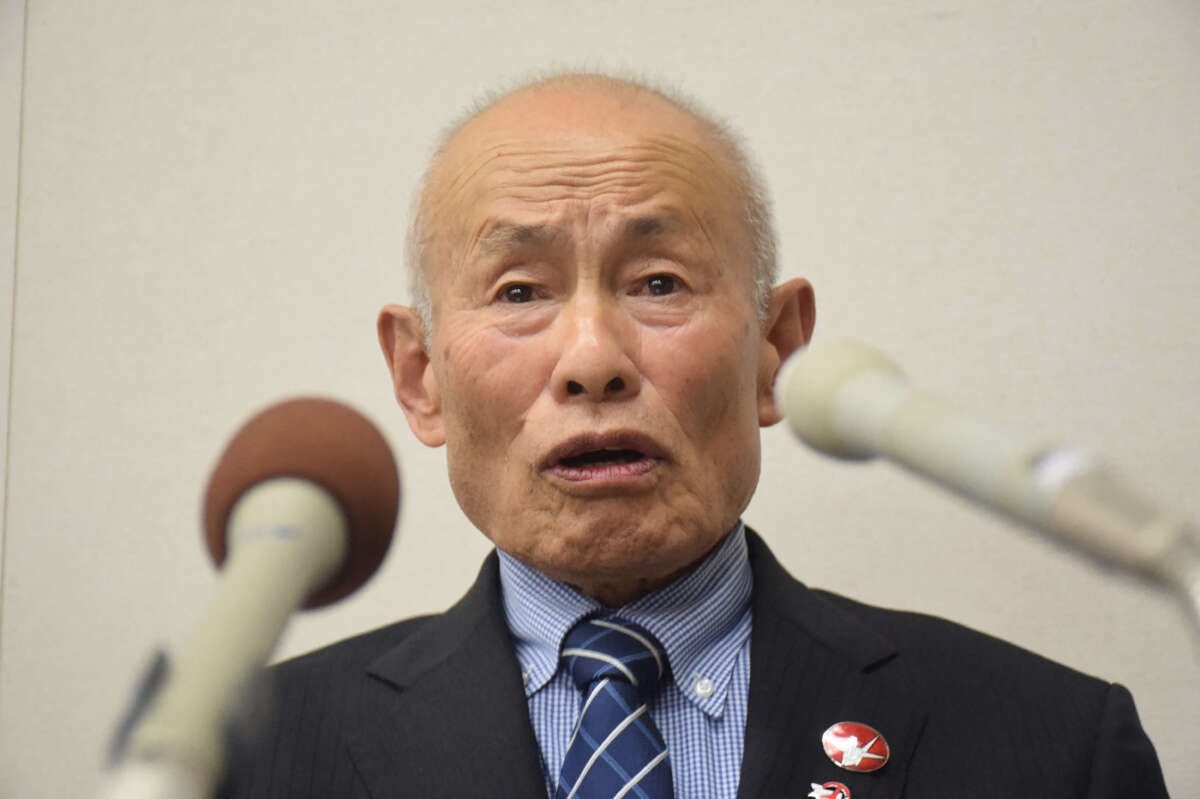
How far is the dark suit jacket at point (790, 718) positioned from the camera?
180 centimetres

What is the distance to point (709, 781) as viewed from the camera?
1.81 meters

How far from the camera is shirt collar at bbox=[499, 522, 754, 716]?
190cm

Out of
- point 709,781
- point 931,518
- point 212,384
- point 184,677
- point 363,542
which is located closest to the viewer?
point 184,677

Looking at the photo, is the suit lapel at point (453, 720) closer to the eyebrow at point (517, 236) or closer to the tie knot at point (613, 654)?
the tie knot at point (613, 654)

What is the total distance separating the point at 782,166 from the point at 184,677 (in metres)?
2.06

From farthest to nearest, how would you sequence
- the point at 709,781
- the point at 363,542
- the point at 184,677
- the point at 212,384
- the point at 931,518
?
the point at 212,384, the point at 931,518, the point at 709,781, the point at 363,542, the point at 184,677

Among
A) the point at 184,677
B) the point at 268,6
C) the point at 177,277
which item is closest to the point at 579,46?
the point at 268,6

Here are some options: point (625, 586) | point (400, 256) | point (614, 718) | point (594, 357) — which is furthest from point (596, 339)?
point (400, 256)

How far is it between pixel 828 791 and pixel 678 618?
0.33m

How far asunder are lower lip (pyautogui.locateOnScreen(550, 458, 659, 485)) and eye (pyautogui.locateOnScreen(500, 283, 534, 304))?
270mm

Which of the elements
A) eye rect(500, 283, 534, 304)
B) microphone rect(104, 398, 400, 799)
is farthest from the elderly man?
microphone rect(104, 398, 400, 799)

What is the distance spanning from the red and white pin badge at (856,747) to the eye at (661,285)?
2.16 feet

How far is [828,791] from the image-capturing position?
1.75 meters

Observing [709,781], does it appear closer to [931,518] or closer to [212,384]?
[931,518]
